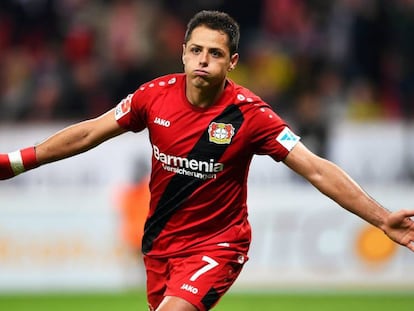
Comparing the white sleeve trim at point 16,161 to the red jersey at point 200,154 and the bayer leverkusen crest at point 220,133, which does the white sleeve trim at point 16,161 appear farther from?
the bayer leverkusen crest at point 220,133

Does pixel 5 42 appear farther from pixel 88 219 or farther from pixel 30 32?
pixel 88 219

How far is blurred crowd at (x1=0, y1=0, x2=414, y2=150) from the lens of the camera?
14500 millimetres

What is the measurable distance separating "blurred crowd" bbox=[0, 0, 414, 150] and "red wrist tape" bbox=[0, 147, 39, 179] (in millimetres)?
7534

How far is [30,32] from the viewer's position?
1526 cm

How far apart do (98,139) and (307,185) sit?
7.49 metres

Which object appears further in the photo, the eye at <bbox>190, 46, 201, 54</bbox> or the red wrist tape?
the red wrist tape

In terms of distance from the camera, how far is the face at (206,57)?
20.2 ft

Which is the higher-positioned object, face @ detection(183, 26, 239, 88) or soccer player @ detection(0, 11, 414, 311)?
face @ detection(183, 26, 239, 88)

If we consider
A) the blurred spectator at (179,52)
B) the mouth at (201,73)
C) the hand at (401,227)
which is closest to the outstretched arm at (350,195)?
the hand at (401,227)

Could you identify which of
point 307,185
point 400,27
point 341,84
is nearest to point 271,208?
point 307,185

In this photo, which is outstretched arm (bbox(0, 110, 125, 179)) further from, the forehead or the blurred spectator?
the blurred spectator

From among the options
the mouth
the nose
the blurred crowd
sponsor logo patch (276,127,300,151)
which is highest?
the blurred crowd

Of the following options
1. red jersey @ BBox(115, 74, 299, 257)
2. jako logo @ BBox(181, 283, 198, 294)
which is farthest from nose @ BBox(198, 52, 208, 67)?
jako logo @ BBox(181, 283, 198, 294)

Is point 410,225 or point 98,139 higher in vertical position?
point 98,139
